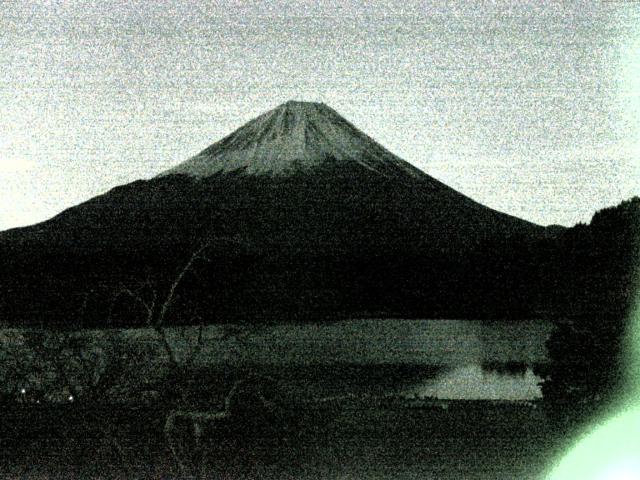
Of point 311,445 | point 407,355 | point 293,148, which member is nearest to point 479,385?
point 407,355

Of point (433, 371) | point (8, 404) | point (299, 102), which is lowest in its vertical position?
point (433, 371)

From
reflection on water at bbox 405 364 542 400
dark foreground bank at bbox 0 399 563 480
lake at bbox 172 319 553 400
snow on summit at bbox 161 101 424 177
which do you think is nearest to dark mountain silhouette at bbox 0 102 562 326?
snow on summit at bbox 161 101 424 177

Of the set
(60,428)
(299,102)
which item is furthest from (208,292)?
(299,102)

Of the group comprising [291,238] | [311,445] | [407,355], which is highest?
[291,238]

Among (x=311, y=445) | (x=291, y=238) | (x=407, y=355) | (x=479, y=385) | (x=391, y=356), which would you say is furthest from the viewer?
(x=291, y=238)

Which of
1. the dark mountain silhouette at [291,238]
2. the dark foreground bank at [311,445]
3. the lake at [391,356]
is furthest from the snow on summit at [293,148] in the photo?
the dark foreground bank at [311,445]

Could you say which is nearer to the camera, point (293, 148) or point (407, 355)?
point (407, 355)

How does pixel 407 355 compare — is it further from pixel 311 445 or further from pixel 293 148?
pixel 293 148

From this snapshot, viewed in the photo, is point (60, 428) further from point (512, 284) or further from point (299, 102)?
point (299, 102)
